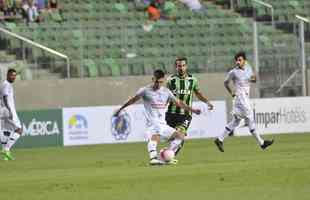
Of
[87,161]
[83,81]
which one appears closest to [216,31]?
[83,81]

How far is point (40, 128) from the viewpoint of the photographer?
34.5 meters

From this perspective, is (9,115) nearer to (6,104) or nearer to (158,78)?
(6,104)

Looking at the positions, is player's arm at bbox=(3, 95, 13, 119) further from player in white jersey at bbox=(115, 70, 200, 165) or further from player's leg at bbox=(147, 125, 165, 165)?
player's leg at bbox=(147, 125, 165, 165)

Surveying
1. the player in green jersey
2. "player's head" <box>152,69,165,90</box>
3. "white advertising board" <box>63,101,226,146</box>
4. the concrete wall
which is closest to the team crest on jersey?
"white advertising board" <box>63,101,226,146</box>

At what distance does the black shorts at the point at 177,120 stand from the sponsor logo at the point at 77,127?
11800mm

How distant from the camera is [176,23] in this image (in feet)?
139

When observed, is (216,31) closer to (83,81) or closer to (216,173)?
(83,81)

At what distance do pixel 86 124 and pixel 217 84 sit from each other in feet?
24.9

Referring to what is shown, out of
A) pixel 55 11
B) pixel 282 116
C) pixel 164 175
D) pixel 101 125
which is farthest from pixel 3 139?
pixel 55 11

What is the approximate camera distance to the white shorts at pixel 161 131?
22016mm

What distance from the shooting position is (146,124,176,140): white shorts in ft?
72.2

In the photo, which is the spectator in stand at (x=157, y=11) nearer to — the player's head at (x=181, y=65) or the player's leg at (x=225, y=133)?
the player's leg at (x=225, y=133)

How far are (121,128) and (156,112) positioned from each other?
44.0 feet

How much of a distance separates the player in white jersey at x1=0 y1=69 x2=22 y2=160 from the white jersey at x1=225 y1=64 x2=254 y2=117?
5.52m
